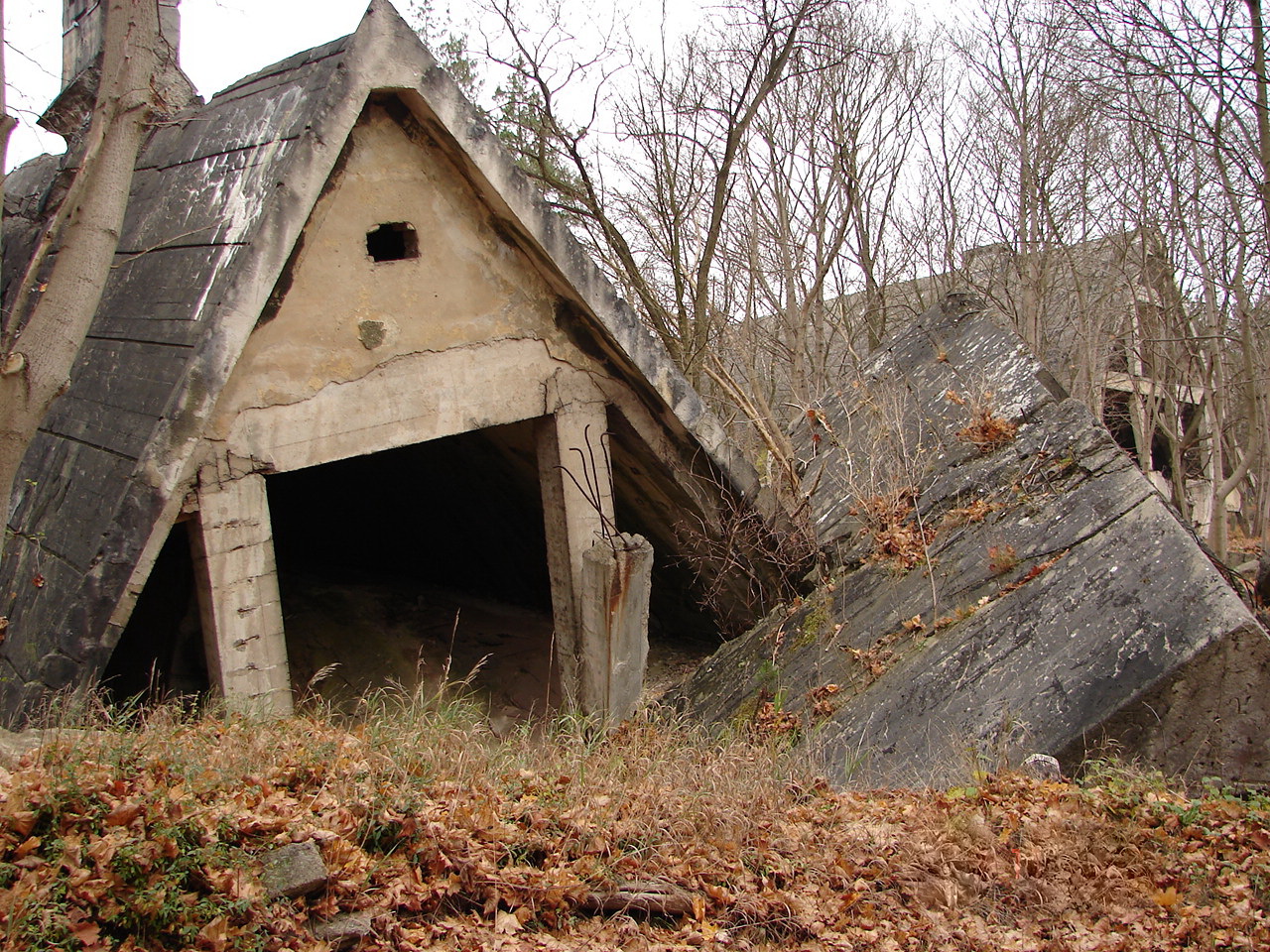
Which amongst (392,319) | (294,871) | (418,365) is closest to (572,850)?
(294,871)

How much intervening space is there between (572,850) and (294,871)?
3.43 ft

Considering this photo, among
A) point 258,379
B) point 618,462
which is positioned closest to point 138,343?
point 258,379

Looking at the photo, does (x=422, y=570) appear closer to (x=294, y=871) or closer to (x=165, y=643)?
(x=165, y=643)


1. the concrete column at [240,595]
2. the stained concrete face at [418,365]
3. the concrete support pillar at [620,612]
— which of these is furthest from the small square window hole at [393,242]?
the concrete support pillar at [620,612]

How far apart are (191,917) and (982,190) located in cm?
1631

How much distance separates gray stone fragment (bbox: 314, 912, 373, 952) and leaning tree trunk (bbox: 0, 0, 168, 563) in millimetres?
1801

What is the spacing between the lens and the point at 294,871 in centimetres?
336

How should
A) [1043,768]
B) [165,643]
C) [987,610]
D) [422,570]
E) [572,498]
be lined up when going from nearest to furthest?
[1043,768] → [987,610] → [572,498] → [165,643] → [422,570]

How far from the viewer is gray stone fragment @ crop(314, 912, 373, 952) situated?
10.7ft

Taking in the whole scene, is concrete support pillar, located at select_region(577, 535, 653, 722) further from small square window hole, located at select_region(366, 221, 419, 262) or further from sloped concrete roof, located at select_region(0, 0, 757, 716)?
small square window hole, located at select_region(366, 221, 419, 262)

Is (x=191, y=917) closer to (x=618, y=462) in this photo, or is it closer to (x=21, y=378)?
(x=21, y=378)

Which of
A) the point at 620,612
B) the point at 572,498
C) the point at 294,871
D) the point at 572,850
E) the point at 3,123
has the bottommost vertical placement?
the point at 572,850

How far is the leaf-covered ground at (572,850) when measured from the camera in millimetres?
3215

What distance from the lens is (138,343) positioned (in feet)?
18.6
